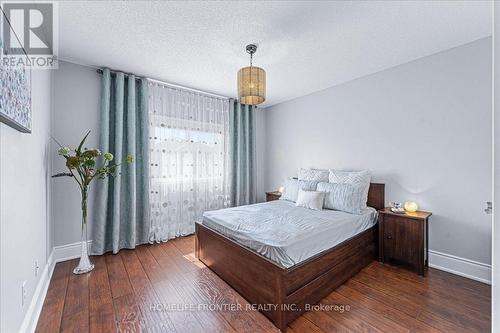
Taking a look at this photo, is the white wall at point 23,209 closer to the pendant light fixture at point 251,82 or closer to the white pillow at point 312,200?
the pendant light fixture at point 251,82

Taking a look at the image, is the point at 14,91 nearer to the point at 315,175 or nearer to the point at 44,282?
the point at 44,282

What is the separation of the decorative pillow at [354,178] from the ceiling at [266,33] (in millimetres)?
1479

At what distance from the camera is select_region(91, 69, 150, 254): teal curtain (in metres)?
2.94

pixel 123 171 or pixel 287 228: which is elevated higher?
pixel 123 171

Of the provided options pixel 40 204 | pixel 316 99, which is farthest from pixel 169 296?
pixel 316 99

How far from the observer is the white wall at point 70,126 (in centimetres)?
277

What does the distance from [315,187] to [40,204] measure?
3.31 m

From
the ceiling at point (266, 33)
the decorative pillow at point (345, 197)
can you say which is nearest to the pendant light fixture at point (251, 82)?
the ceiling at point (266, 33)

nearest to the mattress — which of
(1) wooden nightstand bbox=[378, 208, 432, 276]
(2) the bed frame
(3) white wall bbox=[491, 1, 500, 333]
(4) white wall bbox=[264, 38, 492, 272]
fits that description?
(2) the bed frame

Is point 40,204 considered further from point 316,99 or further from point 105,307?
point 316,99

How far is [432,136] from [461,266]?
1.53 meters

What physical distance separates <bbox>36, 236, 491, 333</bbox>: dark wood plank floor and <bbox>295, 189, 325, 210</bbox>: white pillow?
3.06ft

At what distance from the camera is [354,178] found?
3.08 meters

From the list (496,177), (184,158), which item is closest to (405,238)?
(496,177)
